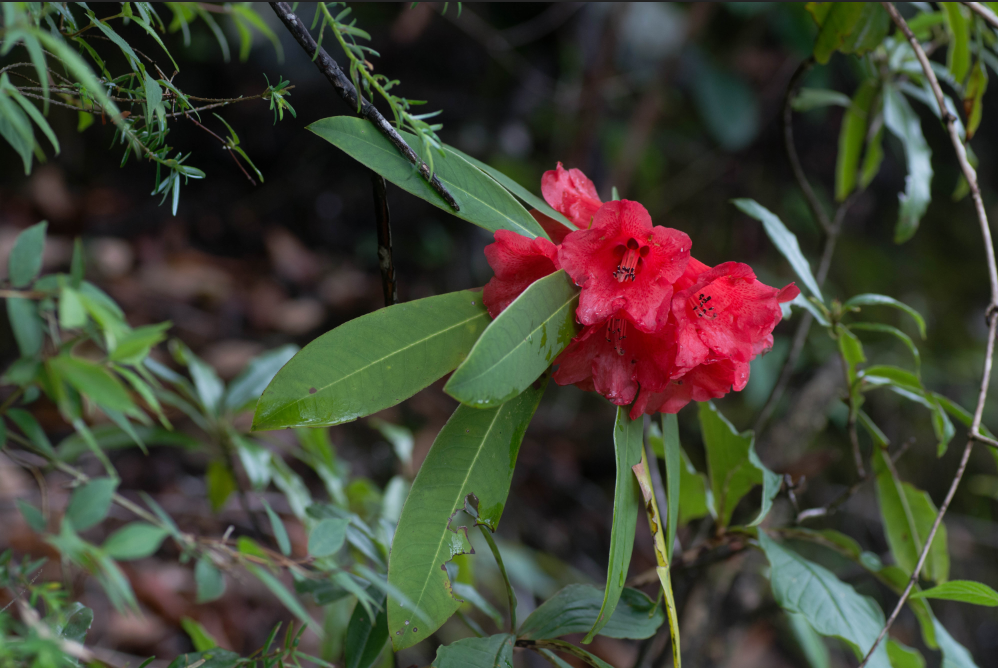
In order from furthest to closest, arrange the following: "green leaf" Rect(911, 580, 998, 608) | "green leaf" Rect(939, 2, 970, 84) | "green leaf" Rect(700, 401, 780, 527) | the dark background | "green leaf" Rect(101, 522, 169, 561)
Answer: the dark background → "green leaf" Rect(939, 2, 970, 84) → "green leaf" Rect(700, 401, 780, 527) → "green leaf" Rect(911, 580, 998, 608) → "green leaf" Rect(101, 522, 169, 561)

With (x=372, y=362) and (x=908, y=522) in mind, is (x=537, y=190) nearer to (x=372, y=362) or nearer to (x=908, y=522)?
(x=908, y=522)

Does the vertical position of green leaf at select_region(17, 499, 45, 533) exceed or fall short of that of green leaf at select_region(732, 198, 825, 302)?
it exceeds it

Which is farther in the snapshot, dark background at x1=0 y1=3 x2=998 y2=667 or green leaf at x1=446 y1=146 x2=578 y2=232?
dark background at x1=0 y1=3 x2=998 y2=667

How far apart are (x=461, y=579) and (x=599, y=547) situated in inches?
51.9

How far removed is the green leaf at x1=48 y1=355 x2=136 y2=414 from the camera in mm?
411

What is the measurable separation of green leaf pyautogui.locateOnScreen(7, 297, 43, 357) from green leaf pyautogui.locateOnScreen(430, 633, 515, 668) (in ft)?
1.38

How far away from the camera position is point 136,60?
18.9 inches

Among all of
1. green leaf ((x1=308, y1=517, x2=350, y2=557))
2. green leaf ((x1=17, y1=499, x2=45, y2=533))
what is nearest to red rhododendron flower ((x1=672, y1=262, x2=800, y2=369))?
green leaf ((x1=308, y1=517, x2=350, y2=557))

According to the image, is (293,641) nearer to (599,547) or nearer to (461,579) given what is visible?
(461,579)

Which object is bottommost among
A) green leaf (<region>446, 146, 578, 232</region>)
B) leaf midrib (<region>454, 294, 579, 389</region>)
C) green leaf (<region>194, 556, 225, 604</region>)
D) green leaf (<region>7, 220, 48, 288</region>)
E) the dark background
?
the dark background

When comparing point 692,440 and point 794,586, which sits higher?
point 794,586

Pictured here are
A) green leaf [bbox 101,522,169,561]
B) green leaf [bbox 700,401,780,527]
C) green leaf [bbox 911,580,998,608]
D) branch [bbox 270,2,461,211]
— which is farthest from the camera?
green leaf [bbox 700,401,780,527]

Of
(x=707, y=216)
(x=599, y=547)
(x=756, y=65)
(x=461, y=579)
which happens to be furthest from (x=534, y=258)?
(x=756, y=65)

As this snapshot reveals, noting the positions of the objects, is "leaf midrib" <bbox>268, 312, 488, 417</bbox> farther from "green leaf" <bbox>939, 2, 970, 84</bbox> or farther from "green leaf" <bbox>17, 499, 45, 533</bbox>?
"green leaf" <bbox>939, 2, 970, 84</bbox>
